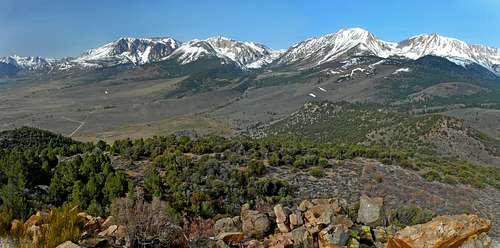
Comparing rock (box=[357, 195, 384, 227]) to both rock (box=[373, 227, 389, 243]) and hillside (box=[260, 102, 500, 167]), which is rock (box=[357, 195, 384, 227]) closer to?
rock (box=[373, 227, 389, 243])

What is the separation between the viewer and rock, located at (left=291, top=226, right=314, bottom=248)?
476 inches

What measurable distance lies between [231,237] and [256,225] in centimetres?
144

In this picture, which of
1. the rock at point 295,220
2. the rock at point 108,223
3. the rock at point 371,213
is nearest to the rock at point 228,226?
the rock at point 295,220

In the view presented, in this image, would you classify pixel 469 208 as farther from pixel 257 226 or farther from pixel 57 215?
pixel 57 215

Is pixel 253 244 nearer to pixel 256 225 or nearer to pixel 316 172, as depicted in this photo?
pixel 256 225

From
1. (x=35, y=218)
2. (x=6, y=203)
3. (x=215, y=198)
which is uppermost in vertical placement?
(x=35, y=218)

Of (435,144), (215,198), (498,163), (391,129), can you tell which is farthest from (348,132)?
(215,198)

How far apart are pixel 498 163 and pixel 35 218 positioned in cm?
6987

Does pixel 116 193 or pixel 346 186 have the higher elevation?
pixel 116 193

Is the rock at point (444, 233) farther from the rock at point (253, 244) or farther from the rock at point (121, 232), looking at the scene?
the rock at point (121, 232)

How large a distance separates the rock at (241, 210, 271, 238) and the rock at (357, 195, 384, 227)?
3.30 m

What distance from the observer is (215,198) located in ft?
86.9

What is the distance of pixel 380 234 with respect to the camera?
535 inches

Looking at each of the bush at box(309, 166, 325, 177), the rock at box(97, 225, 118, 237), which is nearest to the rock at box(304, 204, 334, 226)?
the rock at box(97, 225, 118, 237)
